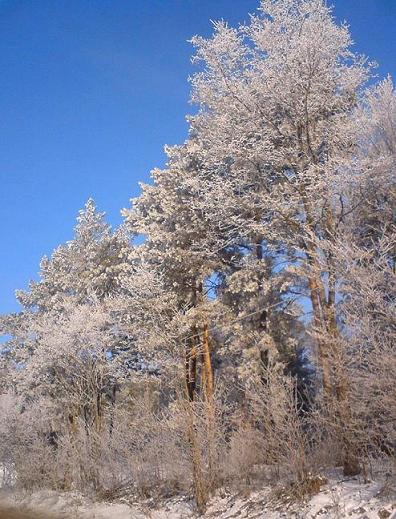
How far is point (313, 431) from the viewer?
608 inches

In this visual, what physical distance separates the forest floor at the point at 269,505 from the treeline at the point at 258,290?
21.0 inches

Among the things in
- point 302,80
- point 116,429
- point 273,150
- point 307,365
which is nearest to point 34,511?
point 116,429

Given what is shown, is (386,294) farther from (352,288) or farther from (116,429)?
(116,429)

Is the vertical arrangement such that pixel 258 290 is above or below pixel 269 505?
above

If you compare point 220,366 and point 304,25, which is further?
point 220,366

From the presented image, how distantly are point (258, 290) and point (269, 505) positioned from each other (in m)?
9.04

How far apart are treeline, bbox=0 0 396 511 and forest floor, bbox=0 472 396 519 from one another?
0.53 metres

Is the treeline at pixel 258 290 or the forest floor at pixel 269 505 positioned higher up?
the treeline at pixel 258 290

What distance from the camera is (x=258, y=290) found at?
838 inches

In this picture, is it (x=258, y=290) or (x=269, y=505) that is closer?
(x=269, y=505)

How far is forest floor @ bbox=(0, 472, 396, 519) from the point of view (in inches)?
451

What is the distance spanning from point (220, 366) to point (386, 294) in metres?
16.4

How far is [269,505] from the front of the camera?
13961mm

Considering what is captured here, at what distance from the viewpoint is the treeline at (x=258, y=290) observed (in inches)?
A: 514
